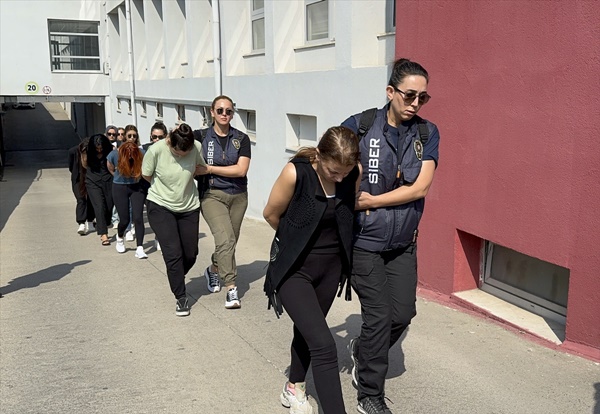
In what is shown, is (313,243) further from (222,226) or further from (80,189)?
(80,189)

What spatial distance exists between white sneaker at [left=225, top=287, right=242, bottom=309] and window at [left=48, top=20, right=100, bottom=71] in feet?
73.4

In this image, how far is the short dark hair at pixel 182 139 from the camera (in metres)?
5.27

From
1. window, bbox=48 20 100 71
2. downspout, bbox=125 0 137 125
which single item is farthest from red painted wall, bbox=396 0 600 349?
window, bbox=48 20 100 71

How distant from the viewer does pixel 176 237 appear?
215 inches

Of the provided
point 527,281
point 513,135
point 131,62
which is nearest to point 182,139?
point 513,135

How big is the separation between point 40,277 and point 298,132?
468cm

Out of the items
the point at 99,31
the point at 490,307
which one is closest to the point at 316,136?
the point at 490,307

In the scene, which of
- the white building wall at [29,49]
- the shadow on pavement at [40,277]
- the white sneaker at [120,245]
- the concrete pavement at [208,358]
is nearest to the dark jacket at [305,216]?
the concrete pavement at [208,358]

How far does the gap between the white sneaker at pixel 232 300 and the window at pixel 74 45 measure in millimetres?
→ 22380

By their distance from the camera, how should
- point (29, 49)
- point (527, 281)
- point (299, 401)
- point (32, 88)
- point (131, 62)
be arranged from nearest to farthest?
point (299, 401)
point (527, 281)
point (131, 62)
point (29, 49)
point (32, 88)

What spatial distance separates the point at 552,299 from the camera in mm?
4934

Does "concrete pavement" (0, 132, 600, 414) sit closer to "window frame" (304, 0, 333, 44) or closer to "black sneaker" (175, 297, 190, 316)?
"black sneaker" (175, 297, 190, 316)

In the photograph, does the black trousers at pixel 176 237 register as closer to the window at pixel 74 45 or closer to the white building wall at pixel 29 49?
the white building wall at pixel 29 49

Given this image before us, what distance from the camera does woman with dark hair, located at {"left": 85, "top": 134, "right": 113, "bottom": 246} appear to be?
9.22 meters
